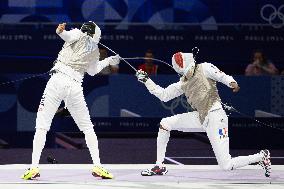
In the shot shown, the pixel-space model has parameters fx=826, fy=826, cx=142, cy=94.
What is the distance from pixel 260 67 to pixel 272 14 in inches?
47.8

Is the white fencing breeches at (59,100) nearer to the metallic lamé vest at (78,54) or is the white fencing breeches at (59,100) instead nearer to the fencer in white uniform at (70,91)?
the fencer in white uniform at (70,91)

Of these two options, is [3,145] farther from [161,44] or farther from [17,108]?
[161,44]

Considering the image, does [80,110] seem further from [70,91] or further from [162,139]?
Result: [162,139]

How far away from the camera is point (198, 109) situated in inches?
328

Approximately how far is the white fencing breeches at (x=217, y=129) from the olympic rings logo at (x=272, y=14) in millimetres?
5967

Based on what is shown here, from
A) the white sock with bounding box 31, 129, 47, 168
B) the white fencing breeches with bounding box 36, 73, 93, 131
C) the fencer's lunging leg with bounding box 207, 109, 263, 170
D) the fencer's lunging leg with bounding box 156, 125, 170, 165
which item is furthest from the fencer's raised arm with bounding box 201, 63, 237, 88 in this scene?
the white sock with bounding box 31, 129, 47, 168

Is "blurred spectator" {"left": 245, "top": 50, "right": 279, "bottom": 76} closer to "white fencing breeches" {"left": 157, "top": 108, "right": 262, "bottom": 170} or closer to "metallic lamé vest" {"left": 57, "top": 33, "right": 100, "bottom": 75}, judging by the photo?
"white fencing breeches" {"left": 157, "top": 108, "right": 262, "bottom": 170}

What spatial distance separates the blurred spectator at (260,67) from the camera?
13.2 m

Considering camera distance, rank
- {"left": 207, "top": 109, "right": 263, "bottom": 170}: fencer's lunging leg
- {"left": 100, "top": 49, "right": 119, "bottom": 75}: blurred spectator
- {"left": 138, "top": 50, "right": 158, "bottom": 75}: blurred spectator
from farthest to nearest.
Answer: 1. {"left": 138, "top": 50, "right": 158, "bottom": 75}: blurred spectator
2. {"left": 100, "top": 49, "right": 119, "bottom": 75}: blurred spectator
3. {"left": 207, "top": 109, "right": 263, "bottom": 170}: fencer's lunging leg

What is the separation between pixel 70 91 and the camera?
8.22 metres

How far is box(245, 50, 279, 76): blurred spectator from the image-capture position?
520 inches

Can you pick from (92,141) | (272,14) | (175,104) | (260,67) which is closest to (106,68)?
(175,104)

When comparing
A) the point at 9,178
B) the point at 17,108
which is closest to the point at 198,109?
the point at 9,178

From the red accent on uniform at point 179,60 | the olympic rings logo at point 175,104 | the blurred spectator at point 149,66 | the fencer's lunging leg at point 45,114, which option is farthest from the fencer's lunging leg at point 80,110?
the blurred spectator at point 149,66
